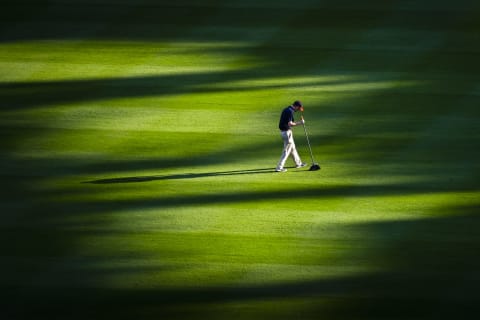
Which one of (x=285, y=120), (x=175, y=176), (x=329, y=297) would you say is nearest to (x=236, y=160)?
(x=285, y=120)

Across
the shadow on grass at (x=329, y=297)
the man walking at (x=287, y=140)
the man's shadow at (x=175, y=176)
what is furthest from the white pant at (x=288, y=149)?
the shadow on grass at (x=329, y=297)

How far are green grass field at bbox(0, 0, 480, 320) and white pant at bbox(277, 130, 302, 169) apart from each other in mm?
346

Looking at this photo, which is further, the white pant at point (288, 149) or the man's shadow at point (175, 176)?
the white pant at point (288, 149)

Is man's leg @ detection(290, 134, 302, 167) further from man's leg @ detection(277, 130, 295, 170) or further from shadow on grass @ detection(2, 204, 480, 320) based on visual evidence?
shadow on grass @ detection(2, 204, 480, 320)

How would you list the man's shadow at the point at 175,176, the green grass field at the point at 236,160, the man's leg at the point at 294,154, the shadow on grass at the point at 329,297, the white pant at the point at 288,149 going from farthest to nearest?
the man's leg at the point at 294,154
the white pant at the point at 288,149
the man's shadow at the point at 175,176
the green grass field at the point at 236,160
the shadow on grass at the point at 329,297

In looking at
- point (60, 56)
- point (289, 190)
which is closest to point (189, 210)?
point (289, 190)

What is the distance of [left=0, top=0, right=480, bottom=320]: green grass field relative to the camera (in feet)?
59.3

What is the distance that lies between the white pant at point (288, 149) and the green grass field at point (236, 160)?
A: 35cm

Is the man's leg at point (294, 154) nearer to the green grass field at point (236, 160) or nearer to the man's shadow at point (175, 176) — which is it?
the green grass field at point (236, 160)

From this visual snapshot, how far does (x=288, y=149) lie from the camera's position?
74.5ft

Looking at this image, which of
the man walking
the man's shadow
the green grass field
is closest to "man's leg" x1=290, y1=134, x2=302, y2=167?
the man walking

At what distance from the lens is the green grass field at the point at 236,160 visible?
18078 mm

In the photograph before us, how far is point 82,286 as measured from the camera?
18.2m

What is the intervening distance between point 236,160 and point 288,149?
1.31m
